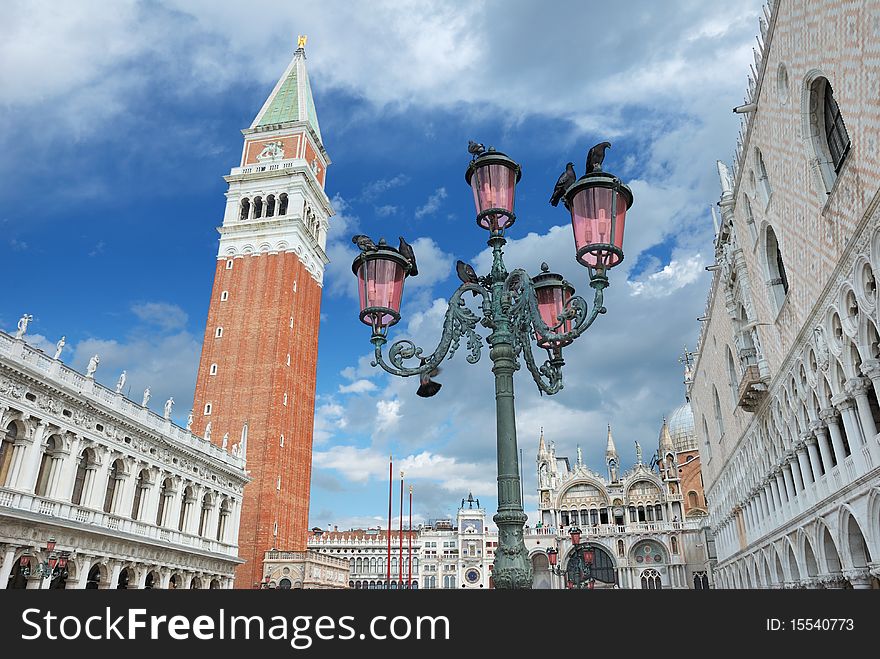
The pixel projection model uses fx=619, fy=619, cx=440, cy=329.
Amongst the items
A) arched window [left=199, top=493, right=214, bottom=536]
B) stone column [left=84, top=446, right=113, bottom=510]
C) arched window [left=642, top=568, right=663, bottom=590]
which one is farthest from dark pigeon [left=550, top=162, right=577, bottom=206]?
arched window [left=642, top=568, right=663, bottom=590]

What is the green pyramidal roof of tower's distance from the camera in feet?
178

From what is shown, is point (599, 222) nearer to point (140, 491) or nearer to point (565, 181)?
point (565, 181)

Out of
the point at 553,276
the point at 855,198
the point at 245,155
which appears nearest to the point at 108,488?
the point at 553,276

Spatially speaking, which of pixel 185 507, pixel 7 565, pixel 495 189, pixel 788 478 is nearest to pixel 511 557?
pixel 495 189

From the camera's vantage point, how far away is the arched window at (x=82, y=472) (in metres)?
23.6

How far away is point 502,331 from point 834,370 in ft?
38.7

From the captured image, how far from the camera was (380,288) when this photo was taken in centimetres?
743

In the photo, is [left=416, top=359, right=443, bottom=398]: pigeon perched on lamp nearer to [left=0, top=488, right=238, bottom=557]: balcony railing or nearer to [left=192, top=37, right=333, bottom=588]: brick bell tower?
[left=0, top=488, right=238, bottom=557]: balcony railing

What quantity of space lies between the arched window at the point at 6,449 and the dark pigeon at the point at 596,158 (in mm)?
21418

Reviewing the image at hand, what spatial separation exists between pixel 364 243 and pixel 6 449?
19348 millimetres

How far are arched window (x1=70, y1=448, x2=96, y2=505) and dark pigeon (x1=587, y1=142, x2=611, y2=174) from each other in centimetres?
2358

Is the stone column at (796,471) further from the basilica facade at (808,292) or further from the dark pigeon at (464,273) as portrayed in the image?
the dark pigeon at (464,273)
